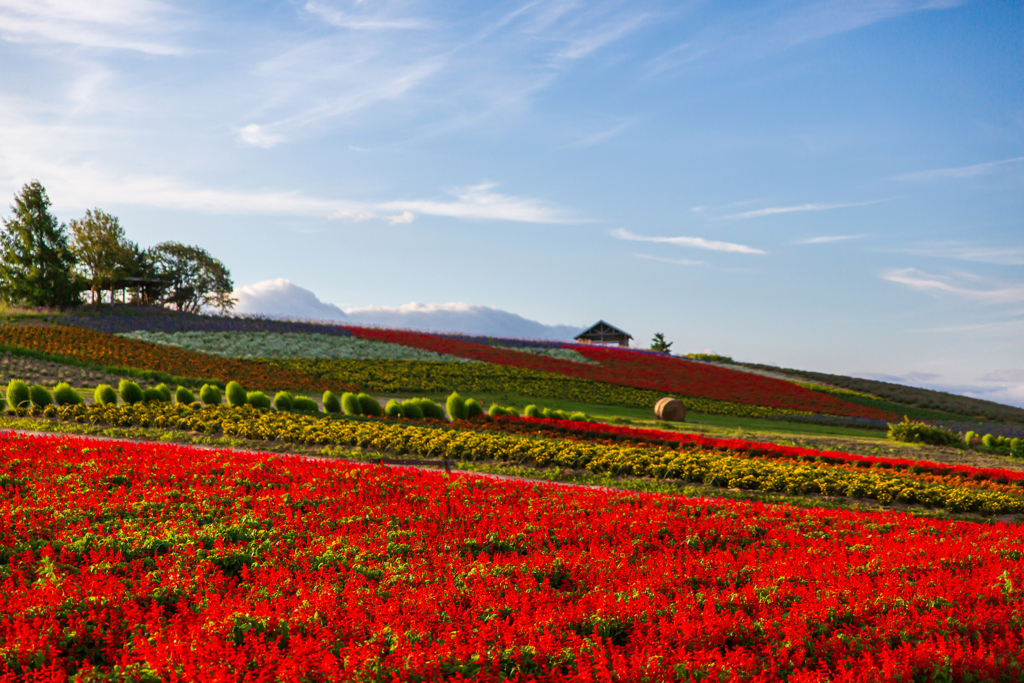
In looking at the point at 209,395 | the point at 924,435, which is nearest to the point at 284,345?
the point at 209,395

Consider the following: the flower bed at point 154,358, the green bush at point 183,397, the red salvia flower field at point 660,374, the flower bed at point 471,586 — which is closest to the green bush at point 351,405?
the green bush at point 183,397

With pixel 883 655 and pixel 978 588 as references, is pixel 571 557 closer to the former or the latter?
pixel 883 655

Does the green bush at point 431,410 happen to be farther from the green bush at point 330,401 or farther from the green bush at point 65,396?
the green bush at point 65,396

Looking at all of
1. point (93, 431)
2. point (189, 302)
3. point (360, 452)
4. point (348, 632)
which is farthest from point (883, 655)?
point (189, 302)

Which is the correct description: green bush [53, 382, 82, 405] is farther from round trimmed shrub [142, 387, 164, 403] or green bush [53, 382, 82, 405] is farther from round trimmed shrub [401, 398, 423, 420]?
round trimmed shrub [401, 398, 423, 420]

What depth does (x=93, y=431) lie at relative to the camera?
13.7 metres

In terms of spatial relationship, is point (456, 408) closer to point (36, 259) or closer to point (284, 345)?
point (284, 345)

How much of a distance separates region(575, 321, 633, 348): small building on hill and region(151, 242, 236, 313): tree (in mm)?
32262

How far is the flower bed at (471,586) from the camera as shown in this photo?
443 cm

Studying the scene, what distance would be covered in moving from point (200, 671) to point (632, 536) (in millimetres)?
4610

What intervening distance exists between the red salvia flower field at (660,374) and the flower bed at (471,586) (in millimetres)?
22395

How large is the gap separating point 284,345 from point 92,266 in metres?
25.2

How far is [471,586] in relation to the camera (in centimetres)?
551

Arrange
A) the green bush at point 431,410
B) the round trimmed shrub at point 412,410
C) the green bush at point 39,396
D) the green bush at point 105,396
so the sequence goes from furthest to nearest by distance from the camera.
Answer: the green bush at point 431,410 → the round trimmed shrub at point 412,410 → the green bush at point 105,396 → the green bush at point 39,396
